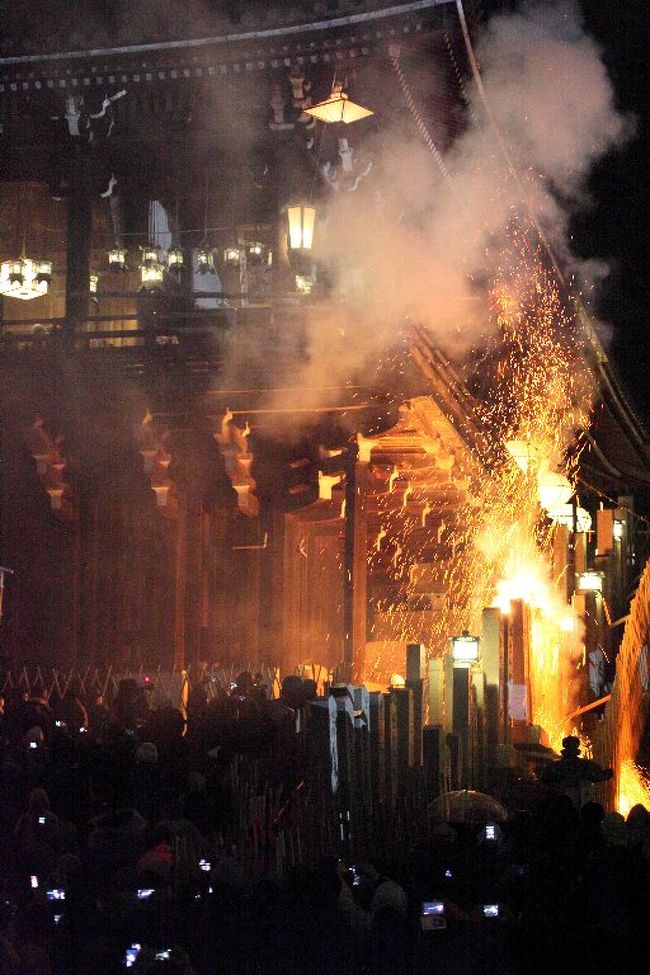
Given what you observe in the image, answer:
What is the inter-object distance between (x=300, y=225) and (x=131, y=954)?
6628mm

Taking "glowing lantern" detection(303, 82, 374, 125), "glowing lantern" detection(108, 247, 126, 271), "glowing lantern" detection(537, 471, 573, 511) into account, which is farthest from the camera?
"glowing lantern" detection(537, 471, 573, 511)

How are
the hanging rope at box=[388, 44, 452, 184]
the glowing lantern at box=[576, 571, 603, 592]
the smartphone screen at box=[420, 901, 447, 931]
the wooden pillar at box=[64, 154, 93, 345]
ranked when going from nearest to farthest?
the smartphone screen at box=[420, 901, 447, 931] < the hanging rope at box=[388, 44, 452, 184] < the wooden pillar at box=[64, 154, 93, 345] < the glowing lantern at box=[576, 571, 603, 592]

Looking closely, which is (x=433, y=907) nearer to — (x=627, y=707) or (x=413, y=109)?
(x=627, y=707)

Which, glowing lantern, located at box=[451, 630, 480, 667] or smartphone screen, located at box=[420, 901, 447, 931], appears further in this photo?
glowing lantern, located at box=[451, 630, 480, 667]

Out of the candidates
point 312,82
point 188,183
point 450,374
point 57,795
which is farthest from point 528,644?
point 188,183

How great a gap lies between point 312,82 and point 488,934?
659 cm

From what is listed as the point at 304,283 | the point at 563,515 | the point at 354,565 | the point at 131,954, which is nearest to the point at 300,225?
the point at 304,283

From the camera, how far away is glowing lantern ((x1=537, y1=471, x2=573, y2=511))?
42.9 ft

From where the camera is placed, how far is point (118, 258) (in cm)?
1175

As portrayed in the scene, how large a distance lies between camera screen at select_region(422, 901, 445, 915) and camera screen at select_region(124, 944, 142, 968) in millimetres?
1173

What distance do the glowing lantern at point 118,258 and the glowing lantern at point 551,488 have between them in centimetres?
495

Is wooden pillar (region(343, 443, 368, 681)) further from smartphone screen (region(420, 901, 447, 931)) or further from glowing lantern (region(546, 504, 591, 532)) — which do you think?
smartphone screen (region(420, 901, 447, 931))

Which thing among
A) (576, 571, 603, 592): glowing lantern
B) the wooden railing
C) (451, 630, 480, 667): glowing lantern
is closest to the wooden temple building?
(451, 630, 480, 667): glowing lantern

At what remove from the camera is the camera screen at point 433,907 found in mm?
5000
